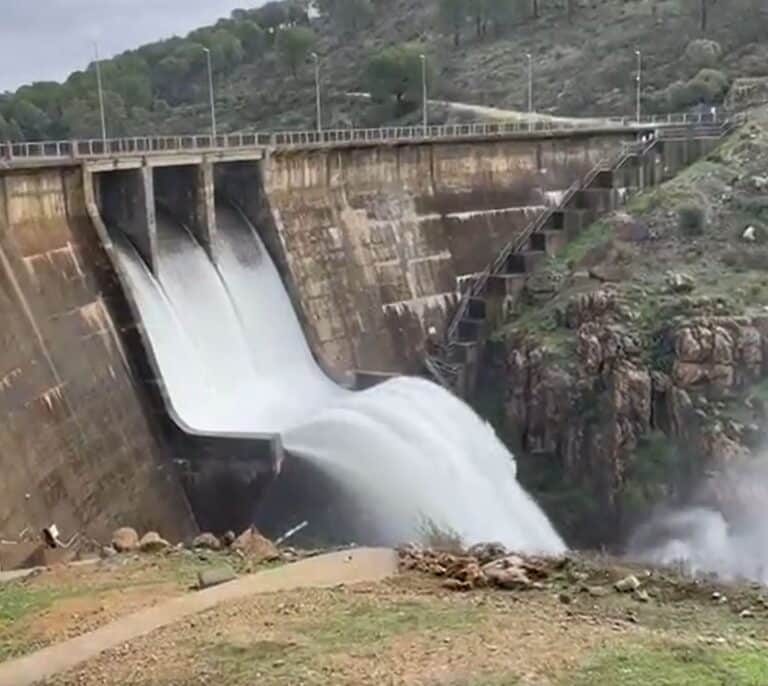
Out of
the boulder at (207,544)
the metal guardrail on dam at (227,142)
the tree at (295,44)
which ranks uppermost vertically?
the tree at (295,44)

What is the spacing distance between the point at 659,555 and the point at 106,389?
17.4 m

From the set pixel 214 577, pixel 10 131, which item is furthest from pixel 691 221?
pixel 10 131

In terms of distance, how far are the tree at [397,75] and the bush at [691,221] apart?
38450 millimetres

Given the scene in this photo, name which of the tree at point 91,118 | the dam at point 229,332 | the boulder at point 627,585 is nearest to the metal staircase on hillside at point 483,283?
the dam at point 229,332

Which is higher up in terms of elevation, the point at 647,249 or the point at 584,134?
the point at 584,134

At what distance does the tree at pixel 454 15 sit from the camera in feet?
310

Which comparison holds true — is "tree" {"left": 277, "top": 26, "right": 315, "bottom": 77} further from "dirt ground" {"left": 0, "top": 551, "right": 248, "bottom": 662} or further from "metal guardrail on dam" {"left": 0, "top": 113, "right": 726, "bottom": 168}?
"dirt ground" {"left": 0, "top": 551, "right": 248, "bottom": 662}

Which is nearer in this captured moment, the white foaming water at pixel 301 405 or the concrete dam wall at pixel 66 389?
the concrete dam wall at pixel 66 389

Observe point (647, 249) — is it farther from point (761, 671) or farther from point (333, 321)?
point (761, 671)

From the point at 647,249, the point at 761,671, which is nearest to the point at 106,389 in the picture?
the point at 761,671

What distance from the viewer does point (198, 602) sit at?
661 inches

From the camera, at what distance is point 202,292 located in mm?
33281

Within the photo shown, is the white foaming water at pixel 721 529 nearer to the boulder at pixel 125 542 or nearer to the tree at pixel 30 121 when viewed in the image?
the boulder at pixel 125 542

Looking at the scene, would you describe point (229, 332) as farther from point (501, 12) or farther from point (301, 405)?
point (501, 12)
